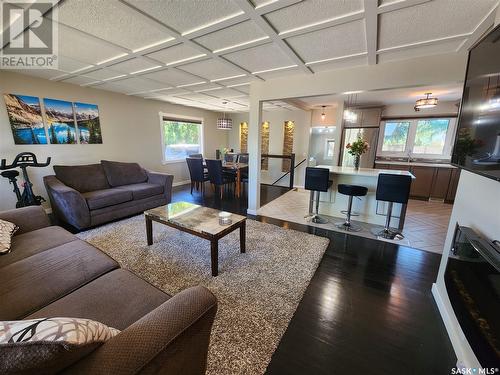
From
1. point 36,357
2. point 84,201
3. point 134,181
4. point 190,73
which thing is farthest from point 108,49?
point 36,357

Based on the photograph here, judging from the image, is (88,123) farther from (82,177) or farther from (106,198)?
(106,198)

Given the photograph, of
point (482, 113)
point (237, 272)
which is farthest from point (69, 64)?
point (482, 113)

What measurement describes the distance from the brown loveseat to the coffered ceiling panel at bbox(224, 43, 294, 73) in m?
2.45

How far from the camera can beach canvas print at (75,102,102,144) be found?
3.99 meters

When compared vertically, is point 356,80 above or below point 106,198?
above

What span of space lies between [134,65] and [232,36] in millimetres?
1658

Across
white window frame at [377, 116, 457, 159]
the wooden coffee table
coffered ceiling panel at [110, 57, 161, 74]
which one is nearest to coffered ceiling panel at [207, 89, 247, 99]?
coffered ceiling panel at [110, 57, 161, 74]

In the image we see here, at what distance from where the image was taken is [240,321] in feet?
5.29

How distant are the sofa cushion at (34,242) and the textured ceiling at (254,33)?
1.92 meters

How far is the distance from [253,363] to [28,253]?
1891mm

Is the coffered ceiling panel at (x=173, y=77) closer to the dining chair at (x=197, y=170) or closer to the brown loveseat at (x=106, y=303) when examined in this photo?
the dining chair at (x=197, y=170)

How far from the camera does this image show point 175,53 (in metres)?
2.43

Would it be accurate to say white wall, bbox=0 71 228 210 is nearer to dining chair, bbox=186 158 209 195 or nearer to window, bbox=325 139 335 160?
dining chair, bbox=186 158 209 195

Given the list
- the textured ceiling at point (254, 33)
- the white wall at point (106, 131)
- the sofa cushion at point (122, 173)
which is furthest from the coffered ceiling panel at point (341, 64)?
the white wall at point (106, 131)
